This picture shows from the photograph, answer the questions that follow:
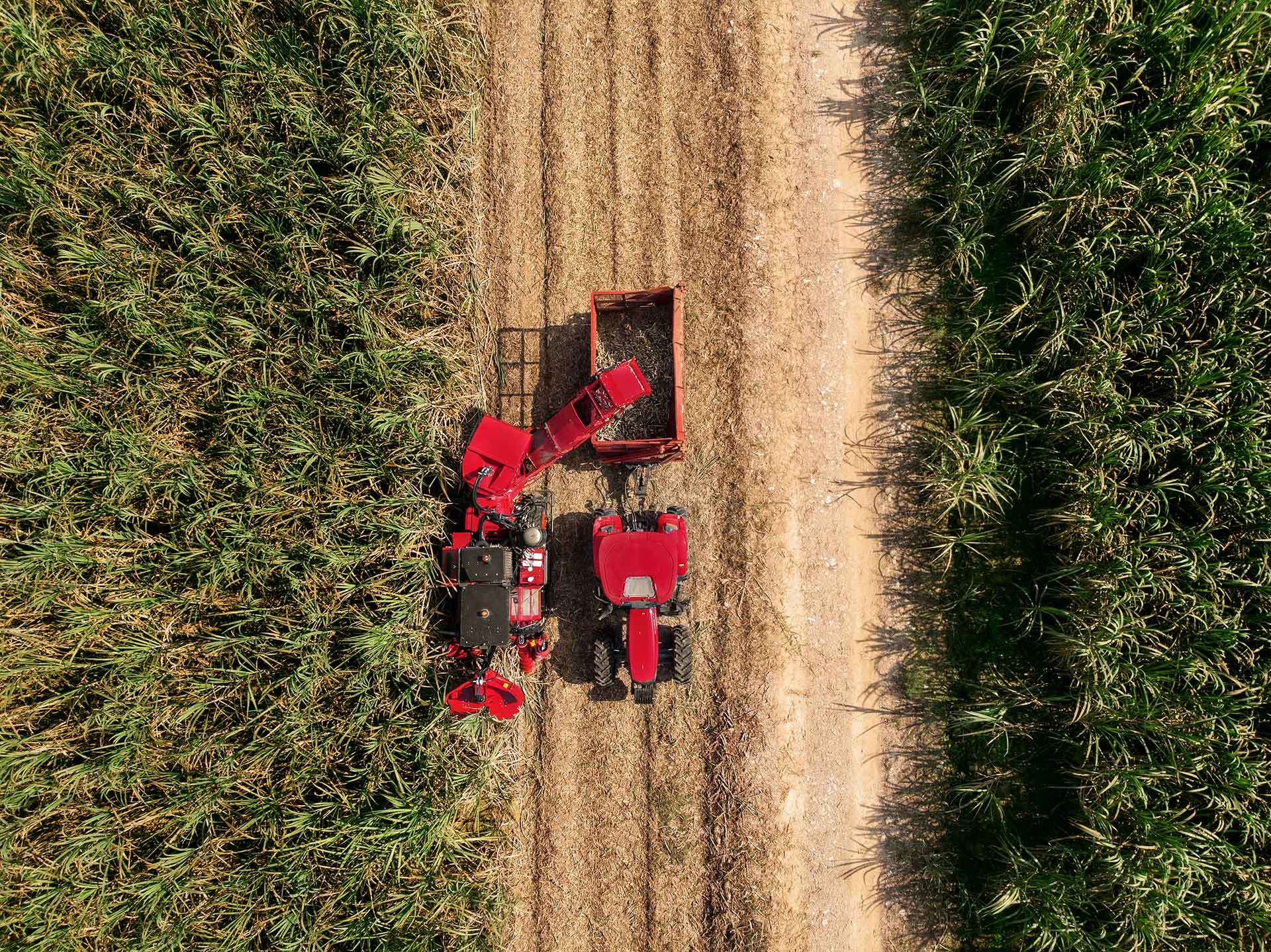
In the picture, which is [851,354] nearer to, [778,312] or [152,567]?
[778,312]

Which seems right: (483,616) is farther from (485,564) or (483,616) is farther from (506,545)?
(506,545)

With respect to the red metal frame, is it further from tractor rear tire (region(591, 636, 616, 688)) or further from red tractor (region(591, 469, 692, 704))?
tractor rear tire (region(591, 636, 616, 688))

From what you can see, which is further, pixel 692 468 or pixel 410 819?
pixel 692 468

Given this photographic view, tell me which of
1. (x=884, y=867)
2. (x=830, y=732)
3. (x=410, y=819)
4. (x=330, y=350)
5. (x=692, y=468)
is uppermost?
(x=330, y=350)

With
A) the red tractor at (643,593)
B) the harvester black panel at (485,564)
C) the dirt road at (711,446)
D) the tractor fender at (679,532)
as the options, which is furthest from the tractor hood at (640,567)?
the harvester black panel at (485,564)

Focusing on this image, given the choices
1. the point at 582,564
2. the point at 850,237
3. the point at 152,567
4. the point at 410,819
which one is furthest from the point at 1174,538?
the point at 152,567

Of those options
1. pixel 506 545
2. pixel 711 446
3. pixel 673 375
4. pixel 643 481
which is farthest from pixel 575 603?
pixel 673 375
